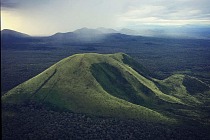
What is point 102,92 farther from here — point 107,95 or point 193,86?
point 193,86

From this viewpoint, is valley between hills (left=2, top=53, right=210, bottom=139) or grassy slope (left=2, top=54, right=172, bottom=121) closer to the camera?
valley between hills (left=2, top=53, right=210, bottom=139)

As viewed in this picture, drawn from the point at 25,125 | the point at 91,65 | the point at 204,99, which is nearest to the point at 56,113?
the point at 25,125

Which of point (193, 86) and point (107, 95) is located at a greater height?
point (107, 95)

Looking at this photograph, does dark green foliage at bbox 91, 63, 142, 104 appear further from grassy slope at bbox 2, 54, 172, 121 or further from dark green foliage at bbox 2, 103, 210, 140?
dark green foliage at bbox 2, 103, 210, 140

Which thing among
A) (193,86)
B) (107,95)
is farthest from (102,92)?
(193,86)

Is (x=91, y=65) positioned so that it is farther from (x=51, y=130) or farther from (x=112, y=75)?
(x=51, y=130)

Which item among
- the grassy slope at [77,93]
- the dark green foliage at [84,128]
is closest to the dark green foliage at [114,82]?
the grassy slope at [77,93]

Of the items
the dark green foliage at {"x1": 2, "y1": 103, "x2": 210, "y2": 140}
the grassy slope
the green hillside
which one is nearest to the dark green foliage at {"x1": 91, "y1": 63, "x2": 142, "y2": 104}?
the green hillside
